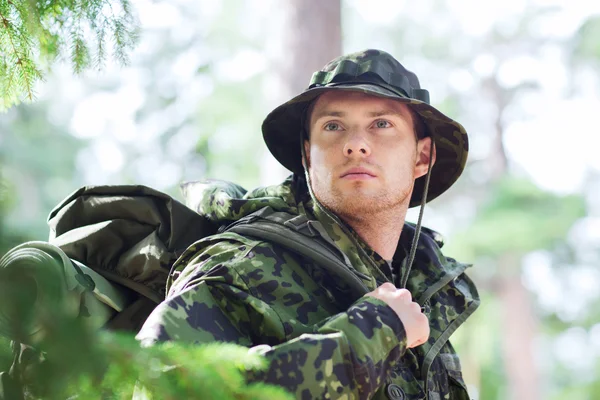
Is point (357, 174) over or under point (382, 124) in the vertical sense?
under

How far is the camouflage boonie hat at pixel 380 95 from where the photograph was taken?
12.1 feet

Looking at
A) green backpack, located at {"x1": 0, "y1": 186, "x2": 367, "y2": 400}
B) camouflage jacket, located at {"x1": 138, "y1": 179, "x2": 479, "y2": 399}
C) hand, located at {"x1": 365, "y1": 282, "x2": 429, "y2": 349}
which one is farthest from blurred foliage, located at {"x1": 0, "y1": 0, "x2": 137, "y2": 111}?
hand, located at {"x1": 365, "y1": 282, "x2": 429, "y2": 349}

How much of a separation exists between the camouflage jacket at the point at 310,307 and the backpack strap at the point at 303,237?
19 millimetres

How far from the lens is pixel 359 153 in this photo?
3611 mm

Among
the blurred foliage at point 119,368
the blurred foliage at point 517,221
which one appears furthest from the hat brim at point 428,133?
the blurred foliage at point 517,221

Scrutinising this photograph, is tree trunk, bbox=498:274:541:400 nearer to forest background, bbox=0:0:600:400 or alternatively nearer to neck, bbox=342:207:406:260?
forest background, bbox=0:0:600:400

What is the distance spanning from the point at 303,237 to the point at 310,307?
0.92 feet

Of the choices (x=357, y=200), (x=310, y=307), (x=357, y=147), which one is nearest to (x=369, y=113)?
(x=357, y=147)

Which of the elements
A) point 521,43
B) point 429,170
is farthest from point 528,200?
point 429,170

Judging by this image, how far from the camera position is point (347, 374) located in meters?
2.60

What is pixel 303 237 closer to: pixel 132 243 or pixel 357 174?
pixel 357 174

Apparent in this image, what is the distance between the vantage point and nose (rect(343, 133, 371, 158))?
3.60 m

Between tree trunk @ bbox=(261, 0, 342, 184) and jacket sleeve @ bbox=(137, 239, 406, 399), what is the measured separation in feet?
14.9

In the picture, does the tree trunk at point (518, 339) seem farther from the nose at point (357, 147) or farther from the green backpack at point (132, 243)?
the green backpack at point (132, 243)
